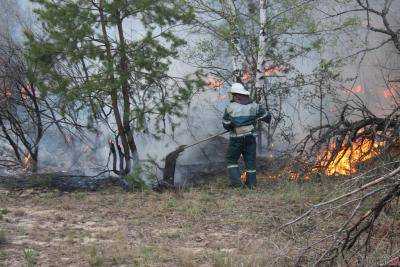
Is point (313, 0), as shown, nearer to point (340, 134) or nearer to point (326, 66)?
point (326, 66)

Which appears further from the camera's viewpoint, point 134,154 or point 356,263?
point 134,154

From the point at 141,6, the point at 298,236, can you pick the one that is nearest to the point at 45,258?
the point at 298,236

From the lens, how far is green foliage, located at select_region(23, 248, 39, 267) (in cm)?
584

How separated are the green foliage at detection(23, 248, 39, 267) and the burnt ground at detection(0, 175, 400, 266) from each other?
0.5 inches

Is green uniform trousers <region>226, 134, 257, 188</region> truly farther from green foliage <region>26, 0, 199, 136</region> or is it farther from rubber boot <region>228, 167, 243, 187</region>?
green foliage <region>26, 0, 199, 136</region>

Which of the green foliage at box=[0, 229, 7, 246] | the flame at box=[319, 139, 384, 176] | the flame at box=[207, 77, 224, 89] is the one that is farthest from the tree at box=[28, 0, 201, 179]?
the green foliage at box=[0, 229, 7, 246]

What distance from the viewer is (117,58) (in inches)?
427

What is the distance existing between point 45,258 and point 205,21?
27.3ft

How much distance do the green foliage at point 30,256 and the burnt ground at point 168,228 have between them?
0.5 inches

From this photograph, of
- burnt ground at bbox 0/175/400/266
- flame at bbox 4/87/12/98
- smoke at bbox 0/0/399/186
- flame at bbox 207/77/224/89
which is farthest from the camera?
flame at bbox 207/77/224/89

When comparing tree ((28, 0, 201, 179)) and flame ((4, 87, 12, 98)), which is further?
flame ((4, 87, 12, 98))

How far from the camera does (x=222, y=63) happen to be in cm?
1411

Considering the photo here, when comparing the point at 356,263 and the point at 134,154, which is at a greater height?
the point at 134,154

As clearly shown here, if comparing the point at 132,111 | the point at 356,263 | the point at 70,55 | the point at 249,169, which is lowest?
the point at 356,263
